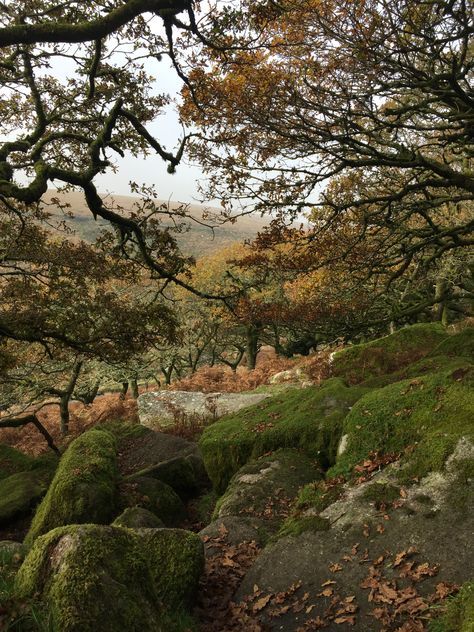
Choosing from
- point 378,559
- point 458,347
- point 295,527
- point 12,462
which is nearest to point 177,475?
point 295,527

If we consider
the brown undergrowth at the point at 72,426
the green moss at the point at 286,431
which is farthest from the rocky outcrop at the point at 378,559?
the brown undergrowth at the point at 72,426

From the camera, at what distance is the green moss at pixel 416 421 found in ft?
20.9

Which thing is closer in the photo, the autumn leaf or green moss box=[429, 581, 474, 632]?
green moss box=[429, 581, 474, 632]

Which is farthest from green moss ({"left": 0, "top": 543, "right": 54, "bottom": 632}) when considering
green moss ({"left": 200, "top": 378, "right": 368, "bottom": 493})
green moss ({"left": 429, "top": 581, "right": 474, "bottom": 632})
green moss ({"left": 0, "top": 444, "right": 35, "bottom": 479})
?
green moss ({"left": 0, "top": 444, "right": 35, "bottom": 479})

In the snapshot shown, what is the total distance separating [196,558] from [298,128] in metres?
6.98

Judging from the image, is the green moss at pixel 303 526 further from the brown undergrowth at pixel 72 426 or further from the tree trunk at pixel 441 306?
the brown undergrowth at pixel 72 426

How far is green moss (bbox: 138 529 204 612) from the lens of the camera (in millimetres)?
5531

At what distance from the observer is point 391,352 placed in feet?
40.6

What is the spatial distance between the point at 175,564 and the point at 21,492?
24.8ft

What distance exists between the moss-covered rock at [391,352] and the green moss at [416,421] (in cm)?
411

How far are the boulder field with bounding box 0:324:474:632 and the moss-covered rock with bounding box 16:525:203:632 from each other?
0.01 meters

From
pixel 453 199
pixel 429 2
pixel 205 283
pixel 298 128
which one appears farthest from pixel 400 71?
pixel 205 283

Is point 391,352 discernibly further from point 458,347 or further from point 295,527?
point 295,527

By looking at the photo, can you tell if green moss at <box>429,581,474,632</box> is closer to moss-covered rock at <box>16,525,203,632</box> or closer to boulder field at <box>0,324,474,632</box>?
boulder field at <box>0,324,474,632</box>
